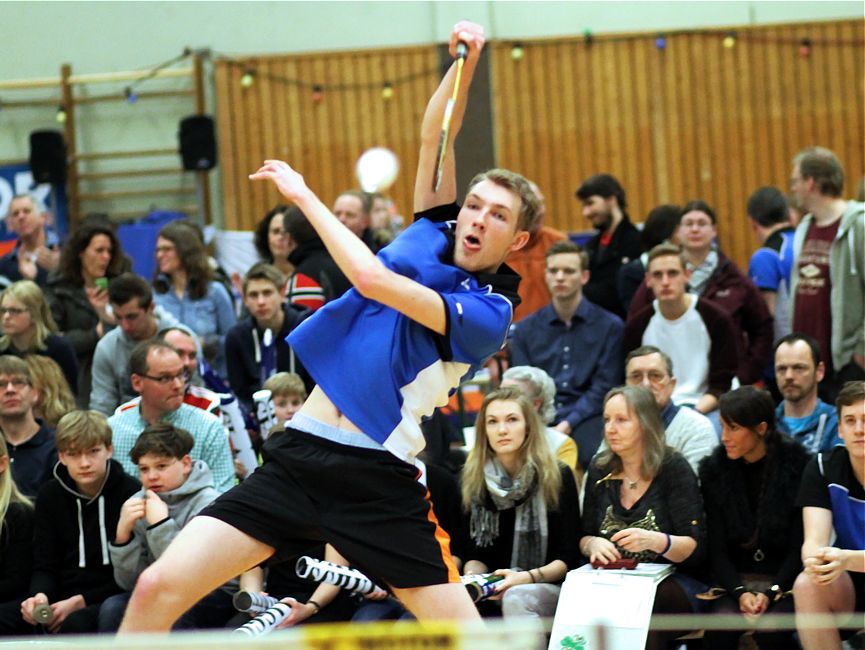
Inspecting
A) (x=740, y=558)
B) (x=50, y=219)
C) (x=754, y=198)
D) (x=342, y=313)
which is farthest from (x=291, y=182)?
(x=50, y=219)

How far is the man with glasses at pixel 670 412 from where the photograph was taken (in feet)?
17.6

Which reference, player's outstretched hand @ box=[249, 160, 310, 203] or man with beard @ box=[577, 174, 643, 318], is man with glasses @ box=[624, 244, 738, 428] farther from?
player's outstretched hand @ box=[249, 160, 310, 203]

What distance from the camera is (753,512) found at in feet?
16.2

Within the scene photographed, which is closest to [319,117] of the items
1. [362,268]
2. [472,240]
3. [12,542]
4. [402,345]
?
[12,542]

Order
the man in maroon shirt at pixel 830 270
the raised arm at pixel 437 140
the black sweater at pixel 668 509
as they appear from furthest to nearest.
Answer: the man in maroon shirt at pixel 830 270 → the black sweater at pixel 668 509 → the raised arm at pixel 437 140

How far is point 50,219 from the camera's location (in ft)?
36.6

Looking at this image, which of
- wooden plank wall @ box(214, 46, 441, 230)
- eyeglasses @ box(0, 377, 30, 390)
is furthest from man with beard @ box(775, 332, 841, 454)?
wooden plank wall @ box(214, 46, 441, 230)

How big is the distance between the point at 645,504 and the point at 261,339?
243 cm

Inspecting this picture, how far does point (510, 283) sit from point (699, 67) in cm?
890

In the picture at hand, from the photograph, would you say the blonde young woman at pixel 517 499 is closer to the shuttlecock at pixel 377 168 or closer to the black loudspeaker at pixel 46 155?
the shuttlecock at pixel 377 168

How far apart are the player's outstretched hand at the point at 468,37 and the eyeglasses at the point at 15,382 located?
10.5 feet

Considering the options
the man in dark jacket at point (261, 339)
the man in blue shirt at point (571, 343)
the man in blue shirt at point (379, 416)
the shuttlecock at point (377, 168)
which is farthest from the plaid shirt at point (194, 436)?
the shuttlecock at point (377, 168)

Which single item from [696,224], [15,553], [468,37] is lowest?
[15,553]

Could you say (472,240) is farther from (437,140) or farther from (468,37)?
(468,37)
